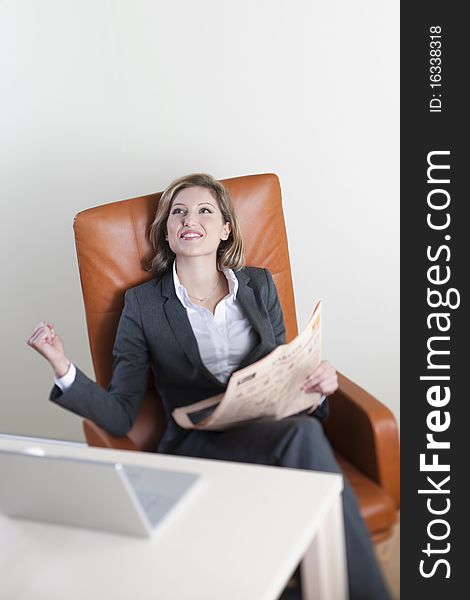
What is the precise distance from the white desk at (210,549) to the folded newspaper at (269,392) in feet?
0.91

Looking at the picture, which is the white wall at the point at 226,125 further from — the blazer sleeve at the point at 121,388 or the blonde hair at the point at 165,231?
the blazer sleeve at the point at 121,388

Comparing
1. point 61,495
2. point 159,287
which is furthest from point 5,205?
point 61,495

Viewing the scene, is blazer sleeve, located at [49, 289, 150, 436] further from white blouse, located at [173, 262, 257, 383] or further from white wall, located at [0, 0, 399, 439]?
white wall, located at [0, 0, 399, 439]

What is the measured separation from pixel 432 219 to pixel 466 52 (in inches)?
18.8

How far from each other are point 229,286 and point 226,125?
0.68 meters

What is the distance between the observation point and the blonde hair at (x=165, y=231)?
7.75ft

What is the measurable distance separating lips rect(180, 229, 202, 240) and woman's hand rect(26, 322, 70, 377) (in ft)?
1.44

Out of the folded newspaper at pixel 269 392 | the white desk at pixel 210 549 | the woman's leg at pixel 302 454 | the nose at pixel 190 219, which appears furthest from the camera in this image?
the nose at pixel 190 219

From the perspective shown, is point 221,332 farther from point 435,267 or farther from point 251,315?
point 435,267

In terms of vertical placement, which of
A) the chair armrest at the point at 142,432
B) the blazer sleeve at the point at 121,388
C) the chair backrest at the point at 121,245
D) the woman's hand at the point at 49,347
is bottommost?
the chair armrest at the point at 142,432

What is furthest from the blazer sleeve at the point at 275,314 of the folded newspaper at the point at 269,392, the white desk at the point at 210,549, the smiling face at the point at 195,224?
the white desk at the point at 210,549

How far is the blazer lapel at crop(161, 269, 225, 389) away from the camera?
2254 millimetres

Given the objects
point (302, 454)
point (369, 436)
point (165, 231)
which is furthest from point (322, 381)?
point (165, 231)

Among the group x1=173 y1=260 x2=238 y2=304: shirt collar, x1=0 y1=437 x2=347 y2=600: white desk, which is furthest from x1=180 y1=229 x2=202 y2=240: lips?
x1=0 y1=437 x2=347 y2=600: white desk
